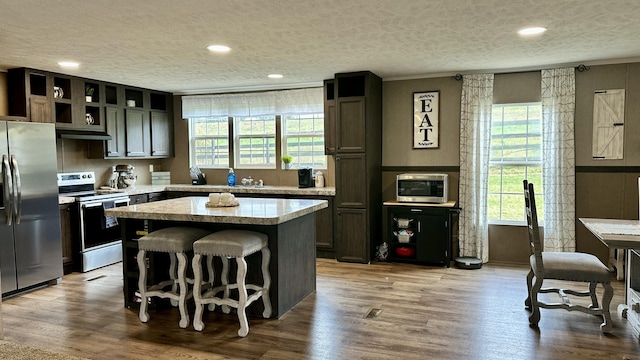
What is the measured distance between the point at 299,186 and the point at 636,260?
375 cm

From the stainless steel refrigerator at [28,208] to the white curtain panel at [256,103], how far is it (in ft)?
7.81

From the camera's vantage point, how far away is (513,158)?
5.36 m

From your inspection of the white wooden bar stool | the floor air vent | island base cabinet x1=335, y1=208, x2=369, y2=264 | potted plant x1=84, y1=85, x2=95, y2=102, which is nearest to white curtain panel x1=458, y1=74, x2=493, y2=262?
island base cabinet x1=335, y1=208, x2=369, y2=264

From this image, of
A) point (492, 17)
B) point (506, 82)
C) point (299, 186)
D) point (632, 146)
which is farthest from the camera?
point (299, 186)

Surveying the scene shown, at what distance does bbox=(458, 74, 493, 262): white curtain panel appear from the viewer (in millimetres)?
5309

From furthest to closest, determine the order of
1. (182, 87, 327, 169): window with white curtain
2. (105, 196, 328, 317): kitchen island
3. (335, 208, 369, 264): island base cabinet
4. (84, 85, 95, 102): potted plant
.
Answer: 1. (182, 87, 327, 169): window with white curtain
2. (84, 85, 95, 102): potted plant
3. (335, 208, 369, 264): island base cabinet
4. (105, 196, 328, 317): kitchen island

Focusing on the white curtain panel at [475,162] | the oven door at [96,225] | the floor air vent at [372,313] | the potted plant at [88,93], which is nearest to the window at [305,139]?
the white curtain panel at [475,162]

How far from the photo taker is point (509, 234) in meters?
5.36

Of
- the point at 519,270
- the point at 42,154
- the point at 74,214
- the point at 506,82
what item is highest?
the point at 506,82

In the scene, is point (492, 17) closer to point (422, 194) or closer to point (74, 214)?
point (422, 194)

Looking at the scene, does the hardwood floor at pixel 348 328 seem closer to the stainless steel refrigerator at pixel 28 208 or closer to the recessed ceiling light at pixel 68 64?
the stainless steel refrigerator at pixel 28 208

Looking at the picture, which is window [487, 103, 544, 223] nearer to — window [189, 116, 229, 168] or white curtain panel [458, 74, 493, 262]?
white curtain panel [458, 74, 493, 262]

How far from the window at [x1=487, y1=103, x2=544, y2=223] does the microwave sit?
2.12ft

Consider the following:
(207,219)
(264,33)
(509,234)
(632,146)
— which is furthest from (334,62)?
(632,146)
